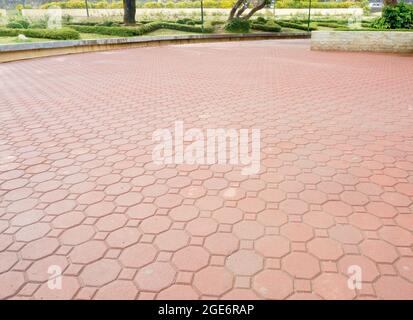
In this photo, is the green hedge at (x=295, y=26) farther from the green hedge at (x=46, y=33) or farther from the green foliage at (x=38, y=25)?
the green foliage at (x=38, y=25)

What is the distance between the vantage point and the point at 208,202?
3346 mm

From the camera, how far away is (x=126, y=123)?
5676 mm

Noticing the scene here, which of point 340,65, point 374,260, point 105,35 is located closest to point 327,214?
point 374,260

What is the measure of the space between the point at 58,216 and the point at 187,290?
1.58 meters

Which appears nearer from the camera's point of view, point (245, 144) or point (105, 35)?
point (245, 144)

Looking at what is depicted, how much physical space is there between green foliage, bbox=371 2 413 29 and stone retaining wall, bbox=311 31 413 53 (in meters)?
1.16

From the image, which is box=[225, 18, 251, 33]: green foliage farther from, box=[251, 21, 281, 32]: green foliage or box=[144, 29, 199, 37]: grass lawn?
box=[144, 29, 199, 37]: grass lawn

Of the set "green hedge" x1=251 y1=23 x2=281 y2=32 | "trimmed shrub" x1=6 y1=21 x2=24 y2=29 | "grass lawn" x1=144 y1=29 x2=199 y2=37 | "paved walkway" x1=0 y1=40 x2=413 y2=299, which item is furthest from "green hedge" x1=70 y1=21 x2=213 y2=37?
"paved walkway" x1=0 y1=40 x2=413 y2=299

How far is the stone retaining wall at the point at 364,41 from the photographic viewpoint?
12.9m

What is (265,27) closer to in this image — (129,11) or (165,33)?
(165,33)

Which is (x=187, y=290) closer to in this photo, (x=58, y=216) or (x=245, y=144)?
(x=58, y=216)

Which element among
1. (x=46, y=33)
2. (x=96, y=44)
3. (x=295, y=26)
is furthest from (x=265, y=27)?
(x=46, y=33)

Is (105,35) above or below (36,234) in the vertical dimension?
above

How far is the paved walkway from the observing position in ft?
7.92
